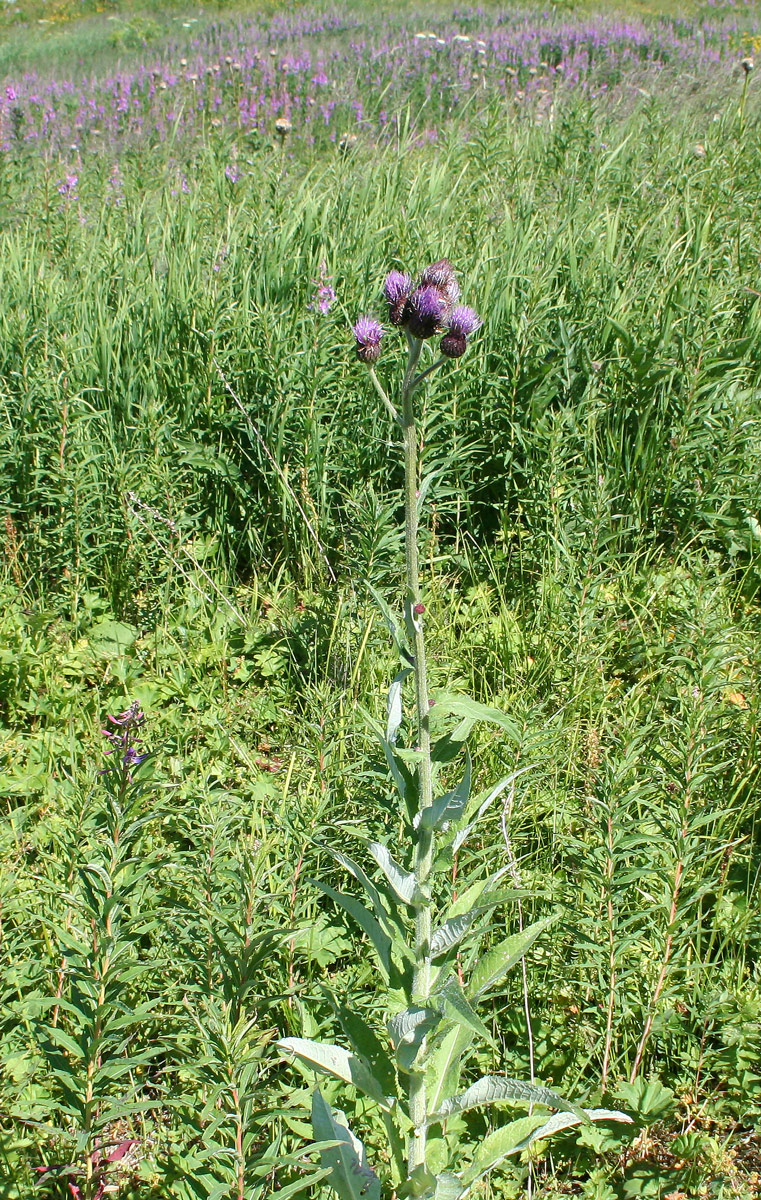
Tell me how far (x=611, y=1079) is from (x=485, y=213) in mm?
3574

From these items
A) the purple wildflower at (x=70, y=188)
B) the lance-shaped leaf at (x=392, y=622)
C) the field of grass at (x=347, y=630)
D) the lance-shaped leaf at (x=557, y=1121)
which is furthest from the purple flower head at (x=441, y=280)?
the purple wildflower at (x=70, y=188)

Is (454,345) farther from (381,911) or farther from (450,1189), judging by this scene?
(450,1189)

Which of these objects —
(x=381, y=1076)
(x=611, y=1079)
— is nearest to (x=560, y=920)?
(x=611, y=1079)

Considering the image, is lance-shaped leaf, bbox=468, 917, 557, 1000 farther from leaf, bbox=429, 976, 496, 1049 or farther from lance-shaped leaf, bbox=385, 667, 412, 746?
lance-shaped leaf, bbox=385, 667, 412, 746

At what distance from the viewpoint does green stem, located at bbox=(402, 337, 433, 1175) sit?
1175 millimetres

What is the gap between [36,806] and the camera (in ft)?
7.07

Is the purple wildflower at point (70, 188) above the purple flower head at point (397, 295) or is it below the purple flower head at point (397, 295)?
below

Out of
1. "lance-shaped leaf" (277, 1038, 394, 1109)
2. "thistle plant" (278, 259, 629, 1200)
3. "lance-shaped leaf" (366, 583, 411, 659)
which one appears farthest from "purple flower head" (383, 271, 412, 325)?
"lance-shaped leaf" (277, 1038, 394, 1109)

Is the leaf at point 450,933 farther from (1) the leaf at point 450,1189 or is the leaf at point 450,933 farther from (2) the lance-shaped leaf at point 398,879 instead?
(1) the leaf at point 450,1189

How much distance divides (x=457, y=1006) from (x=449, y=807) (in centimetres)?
23

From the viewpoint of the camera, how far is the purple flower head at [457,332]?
1.40 meters

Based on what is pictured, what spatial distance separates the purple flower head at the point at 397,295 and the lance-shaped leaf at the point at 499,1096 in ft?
3.43

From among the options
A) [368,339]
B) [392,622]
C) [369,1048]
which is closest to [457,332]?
[368,339]

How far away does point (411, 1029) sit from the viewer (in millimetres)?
1182
